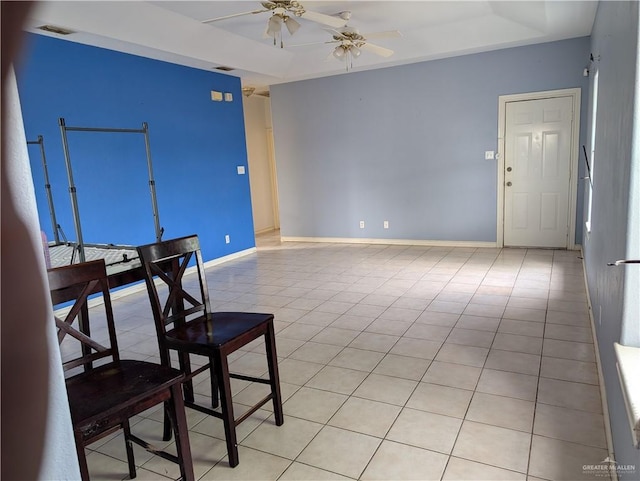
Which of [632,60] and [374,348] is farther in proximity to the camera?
[374,348]

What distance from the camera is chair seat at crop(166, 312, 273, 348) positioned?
6.51 feet

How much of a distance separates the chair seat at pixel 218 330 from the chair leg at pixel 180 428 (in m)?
0.26

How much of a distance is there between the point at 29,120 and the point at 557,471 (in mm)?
4552

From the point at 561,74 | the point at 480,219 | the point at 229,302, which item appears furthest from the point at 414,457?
the point at 561,74

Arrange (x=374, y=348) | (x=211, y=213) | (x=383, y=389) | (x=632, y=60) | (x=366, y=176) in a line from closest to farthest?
(x=632, y=60)
(x=383, y=389)
(x=374, y=348)
(x=211, y=213)
(x=366, y=176)

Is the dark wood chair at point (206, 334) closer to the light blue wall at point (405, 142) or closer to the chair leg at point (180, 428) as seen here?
the chair leg at point (180, 428)

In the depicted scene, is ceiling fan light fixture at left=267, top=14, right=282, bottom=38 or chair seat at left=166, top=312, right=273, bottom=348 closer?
chair seat at left=166, top=312, right=273, bottom=348

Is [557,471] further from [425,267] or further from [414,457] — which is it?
[425,267]

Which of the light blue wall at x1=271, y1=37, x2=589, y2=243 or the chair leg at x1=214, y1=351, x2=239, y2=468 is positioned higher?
the light blue wall at x1=271, y1=37, x2=589, y2=243

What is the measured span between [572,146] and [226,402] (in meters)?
5.30

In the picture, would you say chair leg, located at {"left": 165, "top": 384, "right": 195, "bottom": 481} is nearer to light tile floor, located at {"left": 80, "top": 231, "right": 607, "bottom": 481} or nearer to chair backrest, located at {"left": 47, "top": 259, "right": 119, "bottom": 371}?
light tile floor, located at {"left": 80, "top": 231, "right": 607, "bottom": 481}

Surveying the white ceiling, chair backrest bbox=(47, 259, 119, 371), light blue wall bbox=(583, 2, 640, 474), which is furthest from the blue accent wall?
light blue wall bbox=(583, 2, 640, 474)

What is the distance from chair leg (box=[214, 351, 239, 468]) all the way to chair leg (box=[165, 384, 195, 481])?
22 centimetres

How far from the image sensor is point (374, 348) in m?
3.11
